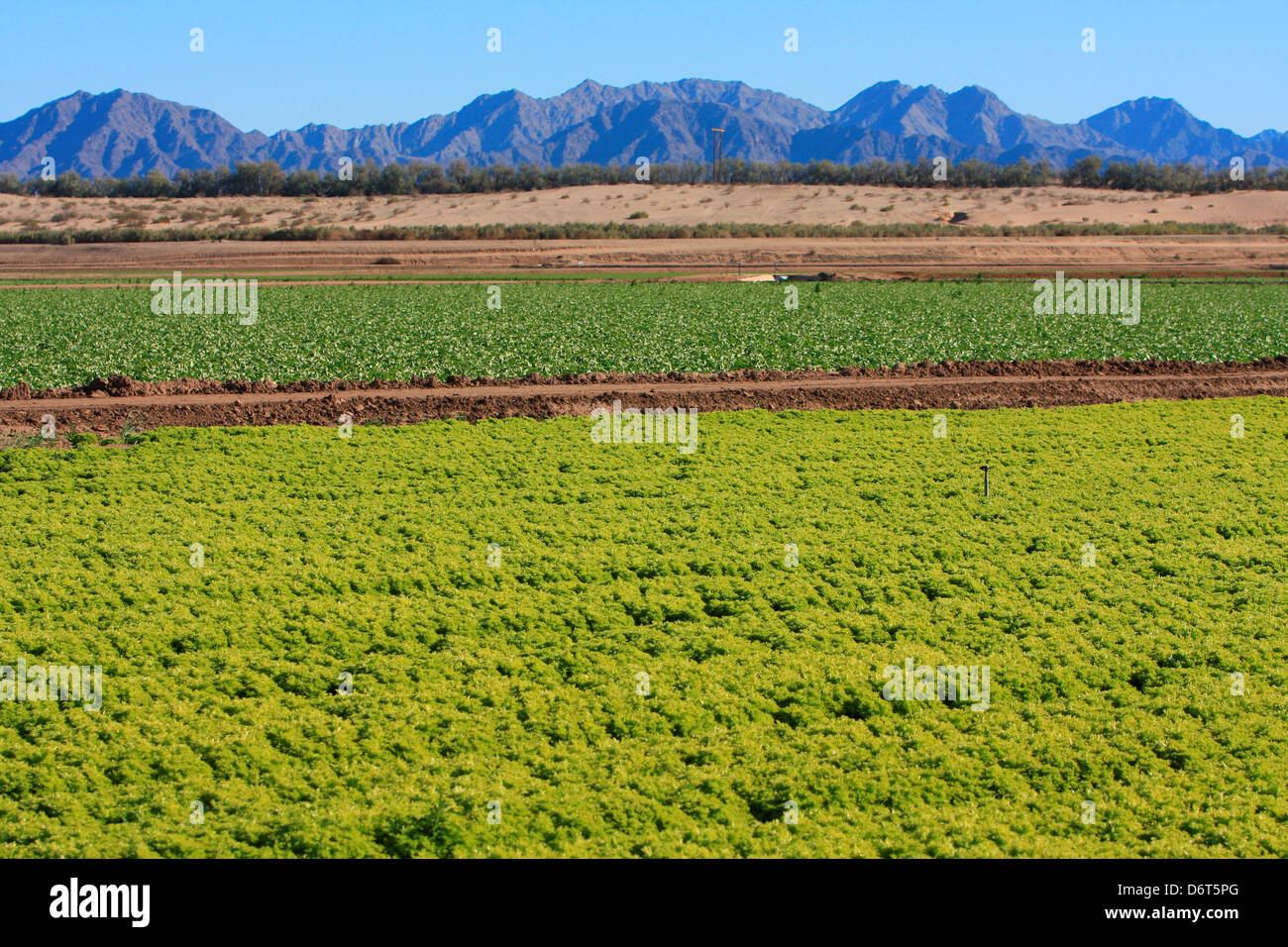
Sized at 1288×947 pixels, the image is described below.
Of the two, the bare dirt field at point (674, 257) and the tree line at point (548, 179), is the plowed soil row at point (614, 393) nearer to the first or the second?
the bare dirt field at point (674, 257)

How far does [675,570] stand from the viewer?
13523 millimetres

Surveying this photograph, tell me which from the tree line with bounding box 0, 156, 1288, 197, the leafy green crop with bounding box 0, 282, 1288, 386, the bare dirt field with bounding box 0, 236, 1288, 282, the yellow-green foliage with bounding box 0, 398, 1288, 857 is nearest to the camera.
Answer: the yellow-green foliage with bounding box 0, 398, 1288, 857

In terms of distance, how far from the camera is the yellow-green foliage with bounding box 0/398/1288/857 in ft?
26.3

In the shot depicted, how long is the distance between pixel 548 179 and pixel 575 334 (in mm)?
90094

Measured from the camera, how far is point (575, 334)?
3334 cm

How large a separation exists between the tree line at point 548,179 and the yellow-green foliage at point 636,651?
9999 centimetres

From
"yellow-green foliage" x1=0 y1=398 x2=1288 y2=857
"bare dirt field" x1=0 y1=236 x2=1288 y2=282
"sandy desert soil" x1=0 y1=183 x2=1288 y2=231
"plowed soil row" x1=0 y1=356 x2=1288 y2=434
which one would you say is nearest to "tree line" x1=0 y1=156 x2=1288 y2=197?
"sandy desert soil" x1=0 y1=183 x2=1288 y2=231

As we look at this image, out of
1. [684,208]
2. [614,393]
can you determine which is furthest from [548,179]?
[614,393]

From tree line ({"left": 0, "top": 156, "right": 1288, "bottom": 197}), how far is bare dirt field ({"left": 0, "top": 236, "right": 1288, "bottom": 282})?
3390cm

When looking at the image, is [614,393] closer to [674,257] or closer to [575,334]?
[575,334]

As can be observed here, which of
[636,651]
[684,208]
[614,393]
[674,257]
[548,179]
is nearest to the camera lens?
[636,651]

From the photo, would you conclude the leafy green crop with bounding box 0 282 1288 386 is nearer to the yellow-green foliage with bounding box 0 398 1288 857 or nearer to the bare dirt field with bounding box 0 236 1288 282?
the yellow-green foliage with bounding box 0 398 1288 857

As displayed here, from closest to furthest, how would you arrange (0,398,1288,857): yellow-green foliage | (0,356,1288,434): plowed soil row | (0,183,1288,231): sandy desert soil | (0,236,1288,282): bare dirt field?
(0,398,1288,857): yellow-green foliage, (0,356,1288,434): plowed soil row, (0,236,1288,282): bare dirt field, (0,183,1288,231): sandy desert soil
